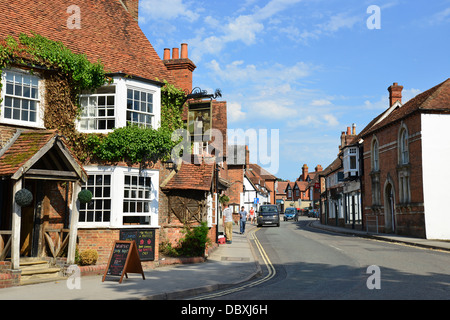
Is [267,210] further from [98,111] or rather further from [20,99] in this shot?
[20,99]

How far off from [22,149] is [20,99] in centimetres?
200

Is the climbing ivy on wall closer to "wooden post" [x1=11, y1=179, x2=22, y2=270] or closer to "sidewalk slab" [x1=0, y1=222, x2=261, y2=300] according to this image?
"wooden post" [x1=11, y1=179, x2=22, y2=270]

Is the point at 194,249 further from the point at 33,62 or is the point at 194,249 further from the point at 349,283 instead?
the point at 33,62

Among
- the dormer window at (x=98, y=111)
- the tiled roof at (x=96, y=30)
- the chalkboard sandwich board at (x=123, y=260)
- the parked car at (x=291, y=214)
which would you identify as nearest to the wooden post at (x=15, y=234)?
the chalkboard sandwich board at (x=123, y=260)

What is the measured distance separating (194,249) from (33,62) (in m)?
8.48

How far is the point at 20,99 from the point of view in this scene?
43.3ft

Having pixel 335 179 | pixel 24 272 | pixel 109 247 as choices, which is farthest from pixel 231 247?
pixel 335 179

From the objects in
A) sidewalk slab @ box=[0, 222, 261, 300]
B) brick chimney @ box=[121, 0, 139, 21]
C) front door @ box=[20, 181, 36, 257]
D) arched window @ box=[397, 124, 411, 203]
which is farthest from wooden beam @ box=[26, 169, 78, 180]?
arched window @ box=[397, 124, 411, 203]

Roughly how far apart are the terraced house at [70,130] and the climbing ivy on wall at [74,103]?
44 mm

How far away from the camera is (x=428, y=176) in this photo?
27016 mm

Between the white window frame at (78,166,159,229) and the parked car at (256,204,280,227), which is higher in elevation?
the white window frame at (78,166,159,229)

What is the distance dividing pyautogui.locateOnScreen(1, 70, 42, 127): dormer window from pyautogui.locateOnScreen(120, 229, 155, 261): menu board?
444cm

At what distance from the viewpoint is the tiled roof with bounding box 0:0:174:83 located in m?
14.4

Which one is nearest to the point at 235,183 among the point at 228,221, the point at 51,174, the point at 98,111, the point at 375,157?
the point at 375,157
